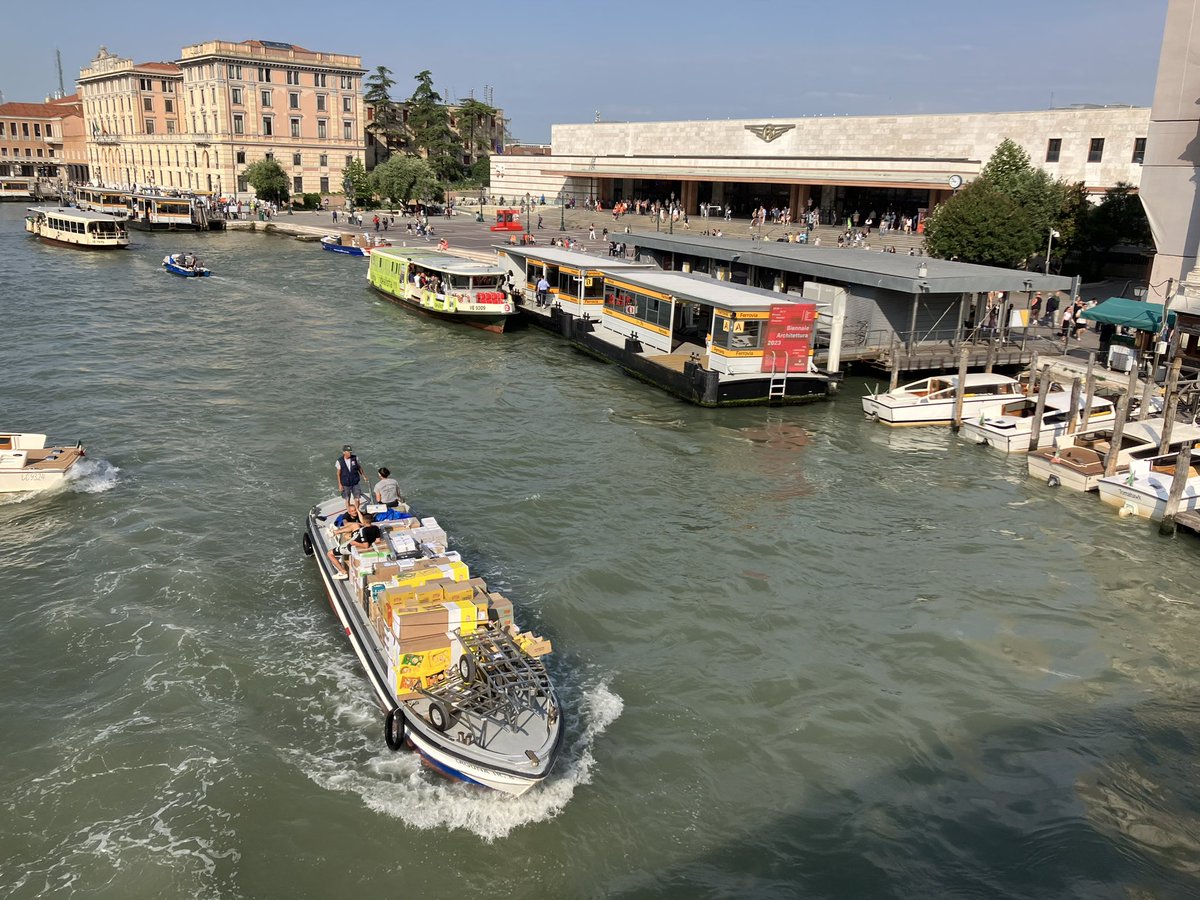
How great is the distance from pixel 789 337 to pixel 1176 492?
1234 cm

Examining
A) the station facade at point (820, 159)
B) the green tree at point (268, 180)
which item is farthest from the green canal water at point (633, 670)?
the green tree at point (268, 180)

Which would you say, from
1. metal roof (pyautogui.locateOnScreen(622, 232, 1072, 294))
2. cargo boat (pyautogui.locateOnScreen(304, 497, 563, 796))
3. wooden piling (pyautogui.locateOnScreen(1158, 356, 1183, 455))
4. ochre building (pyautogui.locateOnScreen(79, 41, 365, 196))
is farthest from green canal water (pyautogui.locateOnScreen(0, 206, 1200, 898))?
ochre building (pyautogui.locateOnScreen(79, 41, 365, 196))

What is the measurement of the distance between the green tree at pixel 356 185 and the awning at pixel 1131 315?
7961 centimetres

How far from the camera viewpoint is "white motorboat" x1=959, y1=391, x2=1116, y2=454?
25781 millimetres

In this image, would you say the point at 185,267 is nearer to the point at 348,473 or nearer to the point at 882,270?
the point at 882,270

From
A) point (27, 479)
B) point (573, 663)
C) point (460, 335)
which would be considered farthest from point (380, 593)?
point (460, 335)

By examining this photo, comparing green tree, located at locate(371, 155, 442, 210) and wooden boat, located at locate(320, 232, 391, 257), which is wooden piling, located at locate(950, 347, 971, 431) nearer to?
wooden boat, located at locate(320, 232, 391, 257)

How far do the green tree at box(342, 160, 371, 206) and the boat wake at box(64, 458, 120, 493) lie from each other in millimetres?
79234

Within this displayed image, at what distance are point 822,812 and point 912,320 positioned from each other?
2473cm

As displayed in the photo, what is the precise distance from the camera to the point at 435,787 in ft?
37.3

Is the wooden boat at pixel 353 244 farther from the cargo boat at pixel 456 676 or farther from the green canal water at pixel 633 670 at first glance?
the cargo boat at pixel 456 676

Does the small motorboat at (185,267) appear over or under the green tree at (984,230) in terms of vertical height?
under

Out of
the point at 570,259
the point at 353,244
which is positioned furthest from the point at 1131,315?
the point at 353,244

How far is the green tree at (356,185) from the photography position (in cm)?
9688
